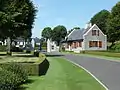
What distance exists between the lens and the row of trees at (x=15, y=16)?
143 ft

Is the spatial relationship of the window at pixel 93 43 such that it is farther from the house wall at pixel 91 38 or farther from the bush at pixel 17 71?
the bush at pixel 17 71

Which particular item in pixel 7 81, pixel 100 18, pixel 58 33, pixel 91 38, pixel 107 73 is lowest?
pixel 107 73

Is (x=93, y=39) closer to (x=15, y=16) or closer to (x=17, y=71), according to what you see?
(x=15, y=16)

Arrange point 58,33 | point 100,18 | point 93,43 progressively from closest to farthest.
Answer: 1. point 93,43
2. point 100,18
3. point 58,33

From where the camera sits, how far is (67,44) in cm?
10969

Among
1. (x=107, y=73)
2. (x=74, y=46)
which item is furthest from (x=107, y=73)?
(x=74, y=46)

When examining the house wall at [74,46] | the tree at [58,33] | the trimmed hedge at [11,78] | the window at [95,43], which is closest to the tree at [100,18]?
the tree at [58,33]

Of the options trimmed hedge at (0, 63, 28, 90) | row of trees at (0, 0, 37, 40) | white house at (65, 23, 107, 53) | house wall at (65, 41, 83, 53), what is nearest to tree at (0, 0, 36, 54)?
row of trees at (0, 0, 37, 40)

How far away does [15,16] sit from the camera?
48156mm

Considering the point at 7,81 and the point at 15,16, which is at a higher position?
the point at 15,16

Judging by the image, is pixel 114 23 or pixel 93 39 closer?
pixel 114 23

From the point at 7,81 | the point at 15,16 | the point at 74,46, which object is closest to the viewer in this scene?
the point at 7,81

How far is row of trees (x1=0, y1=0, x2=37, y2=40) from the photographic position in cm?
4362

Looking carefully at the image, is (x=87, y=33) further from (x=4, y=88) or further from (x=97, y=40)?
(x=4, y=88)
